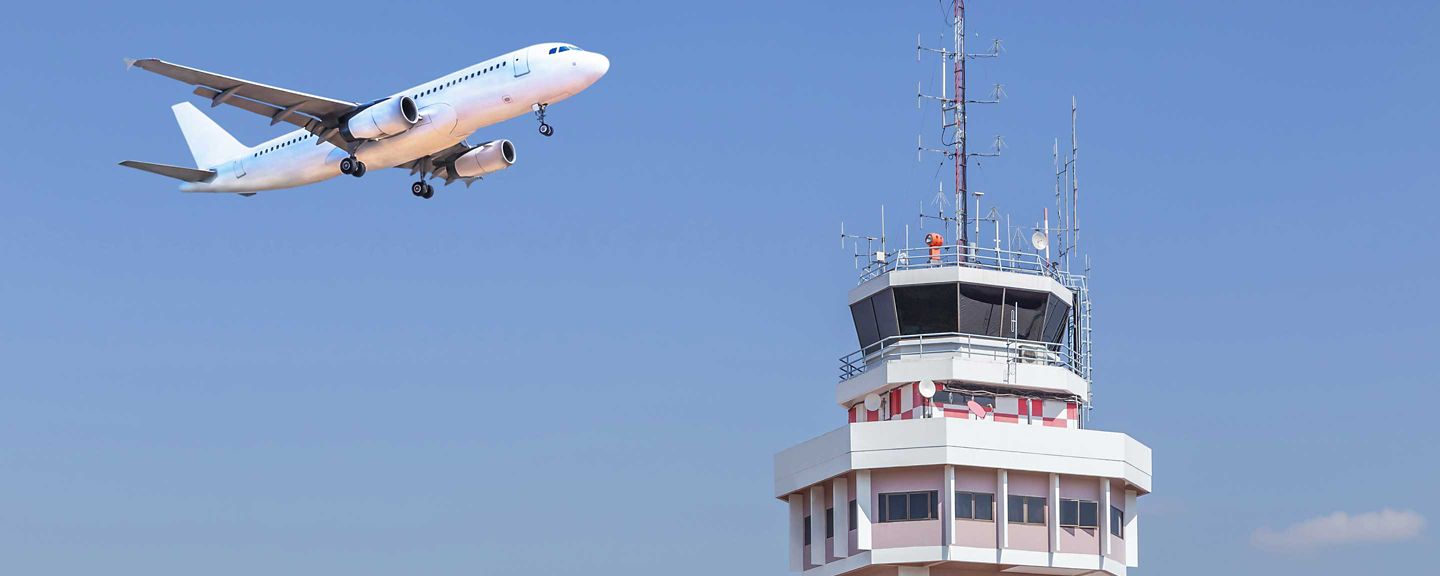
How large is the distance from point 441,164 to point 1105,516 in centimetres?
3287

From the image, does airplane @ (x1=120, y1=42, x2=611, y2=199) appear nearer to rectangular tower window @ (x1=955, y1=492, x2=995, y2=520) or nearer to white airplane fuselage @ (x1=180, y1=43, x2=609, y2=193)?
white airplane fuselage @ (x1=180, y1=43, x2=609, y2=193)

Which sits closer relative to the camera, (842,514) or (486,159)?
(842,514)

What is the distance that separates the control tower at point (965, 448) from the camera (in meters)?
68.2

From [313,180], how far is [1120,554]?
38132 mm

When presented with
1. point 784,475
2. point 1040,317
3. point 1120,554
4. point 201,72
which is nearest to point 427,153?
point 201,72

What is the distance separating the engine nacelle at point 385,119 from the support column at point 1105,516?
31181 millimetres

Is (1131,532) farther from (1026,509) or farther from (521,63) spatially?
(521,63)

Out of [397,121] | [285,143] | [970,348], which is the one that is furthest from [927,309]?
[285,143]

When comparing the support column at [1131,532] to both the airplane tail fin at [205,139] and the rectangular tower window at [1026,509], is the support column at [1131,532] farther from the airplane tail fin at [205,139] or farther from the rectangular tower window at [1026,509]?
the airplane tail fin at [205,139]

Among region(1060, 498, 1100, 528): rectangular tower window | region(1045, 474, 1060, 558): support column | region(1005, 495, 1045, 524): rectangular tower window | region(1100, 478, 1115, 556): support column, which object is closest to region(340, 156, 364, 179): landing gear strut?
region(1005, 495, 1045, 524): rectangular tower window

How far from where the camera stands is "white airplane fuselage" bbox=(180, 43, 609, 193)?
233 ft

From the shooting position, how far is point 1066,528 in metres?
69.2

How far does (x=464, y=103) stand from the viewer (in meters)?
73.1

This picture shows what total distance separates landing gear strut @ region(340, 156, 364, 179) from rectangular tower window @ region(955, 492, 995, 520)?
93.2 feet
